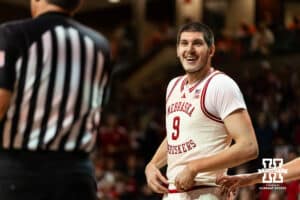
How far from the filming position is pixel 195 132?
3.93 metres

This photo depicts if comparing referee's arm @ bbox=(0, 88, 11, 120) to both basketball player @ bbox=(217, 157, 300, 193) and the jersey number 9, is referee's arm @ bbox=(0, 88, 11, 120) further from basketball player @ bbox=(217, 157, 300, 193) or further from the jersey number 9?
basketball player @ bbox=(217, 157, 300, 193)

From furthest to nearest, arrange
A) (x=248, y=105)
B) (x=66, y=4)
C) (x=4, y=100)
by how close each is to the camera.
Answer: (x=248, y=105), (x=66, y=4), (x=4, y=100)

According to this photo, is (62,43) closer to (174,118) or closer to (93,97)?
(93,97)

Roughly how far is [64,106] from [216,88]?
4.00 ft

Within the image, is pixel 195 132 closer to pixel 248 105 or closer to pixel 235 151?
pixel 235 151

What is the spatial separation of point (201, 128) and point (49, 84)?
49.2 inches

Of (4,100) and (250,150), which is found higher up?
(4,100)

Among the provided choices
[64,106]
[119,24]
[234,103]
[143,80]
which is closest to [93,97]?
[64,106]

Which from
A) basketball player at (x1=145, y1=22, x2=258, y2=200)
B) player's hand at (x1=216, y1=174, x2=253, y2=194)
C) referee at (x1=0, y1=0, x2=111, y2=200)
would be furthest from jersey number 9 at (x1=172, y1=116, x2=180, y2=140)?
referee at (x1=0, y1=0, x2=111, y2=200)

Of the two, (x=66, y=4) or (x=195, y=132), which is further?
(x=195, y=132)

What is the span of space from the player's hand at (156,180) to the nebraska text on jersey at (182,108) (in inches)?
13.3

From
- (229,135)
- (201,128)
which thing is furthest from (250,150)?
(201,128)

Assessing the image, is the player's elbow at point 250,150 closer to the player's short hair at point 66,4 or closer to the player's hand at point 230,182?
the player's hand at point 230,182

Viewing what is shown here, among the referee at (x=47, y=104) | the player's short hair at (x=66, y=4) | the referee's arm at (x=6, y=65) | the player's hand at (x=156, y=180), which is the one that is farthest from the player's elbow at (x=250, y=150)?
the referee's arm at (x=6, y=65)
